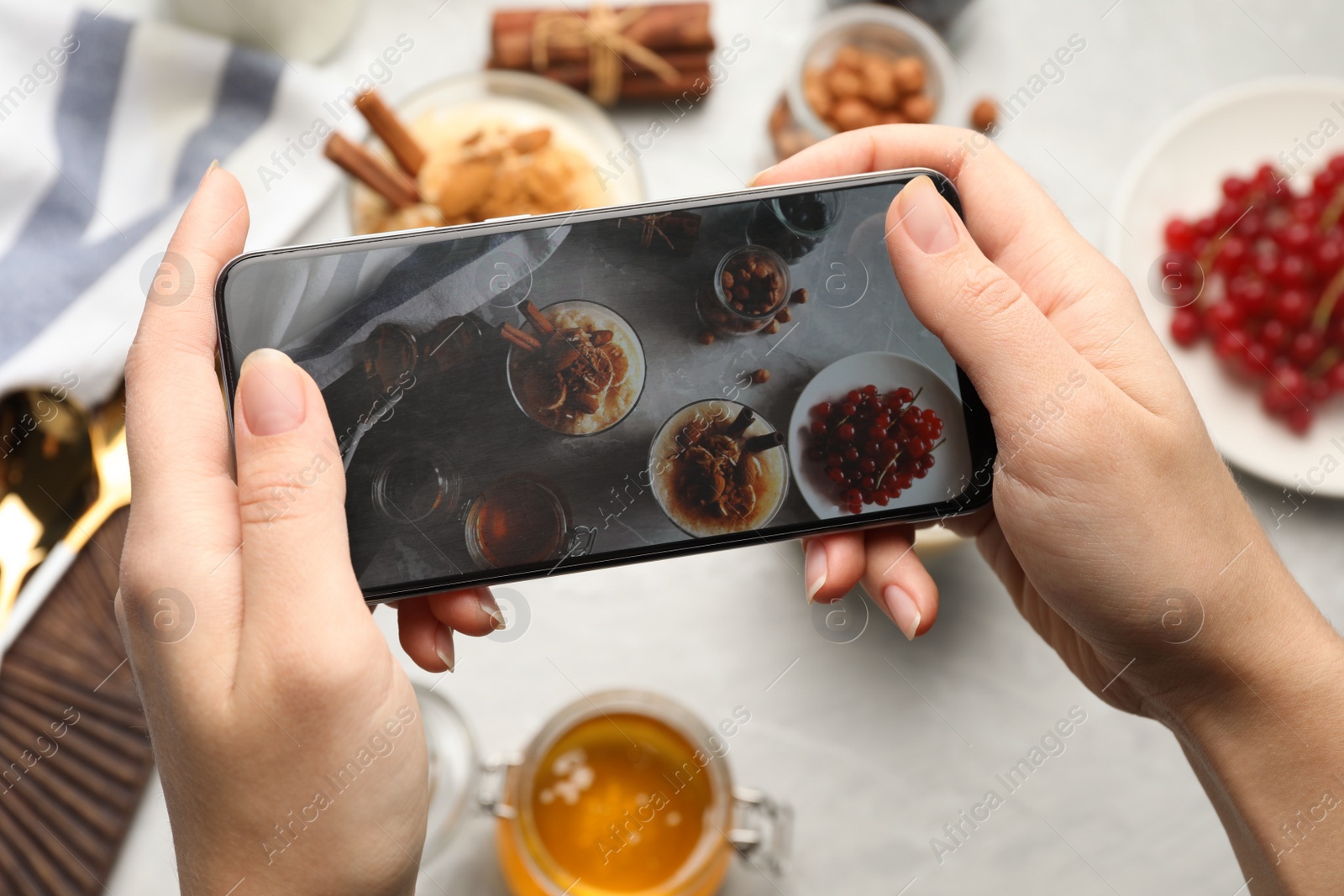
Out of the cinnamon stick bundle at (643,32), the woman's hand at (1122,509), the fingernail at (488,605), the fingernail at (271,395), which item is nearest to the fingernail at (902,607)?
the woman's hand at (1122,509)

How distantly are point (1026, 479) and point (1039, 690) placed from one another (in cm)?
33

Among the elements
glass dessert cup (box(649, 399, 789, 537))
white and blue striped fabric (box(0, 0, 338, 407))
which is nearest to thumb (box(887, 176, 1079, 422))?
glass dessert cup (box(649, 399, 789, 537))

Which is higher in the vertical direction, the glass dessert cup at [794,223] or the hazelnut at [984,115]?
the hazelnut at [984,115]

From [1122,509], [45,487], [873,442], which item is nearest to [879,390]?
[873,442]

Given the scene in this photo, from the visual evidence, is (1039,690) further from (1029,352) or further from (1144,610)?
(1029,352)

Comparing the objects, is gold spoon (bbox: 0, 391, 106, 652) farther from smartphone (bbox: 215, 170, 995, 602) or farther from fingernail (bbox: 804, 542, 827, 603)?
fingernail (bbox: 804, 542, 827, 603)

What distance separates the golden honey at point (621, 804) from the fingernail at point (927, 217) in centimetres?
39

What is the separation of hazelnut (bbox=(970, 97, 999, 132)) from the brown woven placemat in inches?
29.5

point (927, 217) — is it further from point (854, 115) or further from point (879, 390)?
point (854, 115)

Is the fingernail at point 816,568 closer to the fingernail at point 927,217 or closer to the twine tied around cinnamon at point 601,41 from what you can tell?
the fingernail at point 927,217

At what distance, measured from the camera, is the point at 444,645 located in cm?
57

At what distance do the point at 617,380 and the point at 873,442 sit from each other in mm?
147

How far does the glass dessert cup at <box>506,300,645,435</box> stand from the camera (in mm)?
472

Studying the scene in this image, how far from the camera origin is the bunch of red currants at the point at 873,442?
49 centimetres
